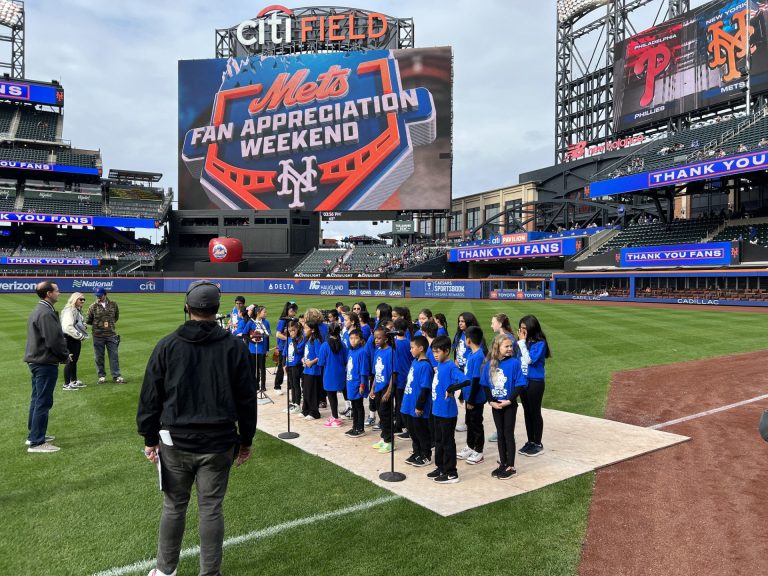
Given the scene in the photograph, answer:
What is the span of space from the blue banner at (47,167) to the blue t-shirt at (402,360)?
71.5 meters

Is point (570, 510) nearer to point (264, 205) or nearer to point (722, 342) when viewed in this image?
point (722, 342)

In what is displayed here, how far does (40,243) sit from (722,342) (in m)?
71.8

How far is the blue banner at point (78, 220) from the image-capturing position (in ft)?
194

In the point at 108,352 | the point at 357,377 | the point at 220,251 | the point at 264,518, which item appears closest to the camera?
the point at 264,518

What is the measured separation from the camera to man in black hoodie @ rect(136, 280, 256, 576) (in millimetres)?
3539

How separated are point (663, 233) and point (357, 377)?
4203cm

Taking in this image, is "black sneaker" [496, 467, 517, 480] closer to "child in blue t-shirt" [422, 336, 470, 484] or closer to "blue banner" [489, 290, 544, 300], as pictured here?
"child in blue t-shirt" [422, 336, 470, 484]

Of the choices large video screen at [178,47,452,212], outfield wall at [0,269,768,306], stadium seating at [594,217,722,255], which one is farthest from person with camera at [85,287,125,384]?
large video screen at [178,47,452,212]

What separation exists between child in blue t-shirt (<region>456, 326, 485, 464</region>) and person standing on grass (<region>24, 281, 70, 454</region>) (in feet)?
17.2

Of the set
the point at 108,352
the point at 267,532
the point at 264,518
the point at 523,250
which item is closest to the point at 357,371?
the point at 264,518

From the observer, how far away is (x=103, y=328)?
10.9 m

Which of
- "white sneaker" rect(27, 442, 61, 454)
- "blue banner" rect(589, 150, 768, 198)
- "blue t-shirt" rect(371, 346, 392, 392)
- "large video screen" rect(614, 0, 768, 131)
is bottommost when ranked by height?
"white sneaker" rect(27, 442, 61, 454)

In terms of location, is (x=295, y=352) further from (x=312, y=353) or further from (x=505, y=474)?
(x=505, y=474)

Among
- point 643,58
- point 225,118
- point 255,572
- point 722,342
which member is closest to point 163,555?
point 255,572
